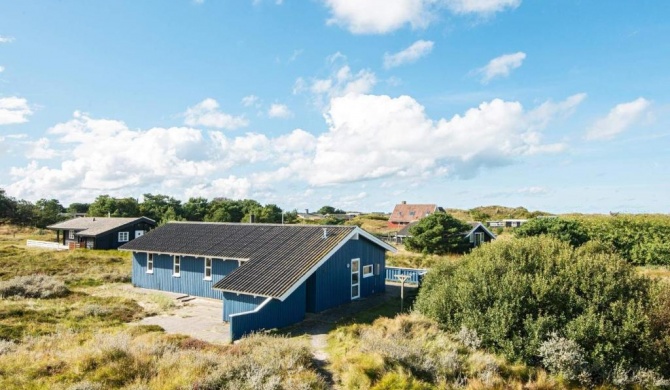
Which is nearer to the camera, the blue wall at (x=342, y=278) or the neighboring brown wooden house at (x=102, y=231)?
the blue wall at (x=342, y=278)

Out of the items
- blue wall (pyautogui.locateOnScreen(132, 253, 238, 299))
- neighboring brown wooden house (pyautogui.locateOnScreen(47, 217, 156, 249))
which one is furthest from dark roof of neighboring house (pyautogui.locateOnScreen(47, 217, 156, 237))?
blue wall (pyautogui.locateOnScreen(132, 253, 238, 299))

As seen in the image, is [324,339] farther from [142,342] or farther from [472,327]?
[142,342]

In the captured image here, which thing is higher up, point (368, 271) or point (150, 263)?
point (150, 263)

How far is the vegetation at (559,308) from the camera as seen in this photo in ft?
40.3

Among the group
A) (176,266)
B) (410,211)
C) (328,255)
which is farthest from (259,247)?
(410,211)

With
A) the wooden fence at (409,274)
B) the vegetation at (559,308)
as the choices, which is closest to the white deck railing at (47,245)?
the wooden fence at (409,274)

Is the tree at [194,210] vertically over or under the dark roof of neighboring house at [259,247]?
over

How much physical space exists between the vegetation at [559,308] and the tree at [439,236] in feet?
79.5

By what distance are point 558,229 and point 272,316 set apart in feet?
88.6

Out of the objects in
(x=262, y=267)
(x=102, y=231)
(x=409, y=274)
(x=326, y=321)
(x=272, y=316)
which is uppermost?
(x=102, y=231)

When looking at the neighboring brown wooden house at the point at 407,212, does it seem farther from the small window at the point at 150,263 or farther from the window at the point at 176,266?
the window at the point at 176,266

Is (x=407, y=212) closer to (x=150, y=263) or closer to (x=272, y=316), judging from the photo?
(x=150, y=263)

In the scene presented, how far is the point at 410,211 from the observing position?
74.8 meters

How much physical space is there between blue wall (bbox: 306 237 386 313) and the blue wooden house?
45 mm
